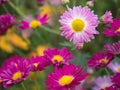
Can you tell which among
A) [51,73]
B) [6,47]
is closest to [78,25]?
[51,73]

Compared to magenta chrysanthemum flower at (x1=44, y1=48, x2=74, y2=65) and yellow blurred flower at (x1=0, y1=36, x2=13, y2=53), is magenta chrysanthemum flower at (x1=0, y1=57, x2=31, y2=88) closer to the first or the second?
magenta chrysanthemum flower at (x1=44, y1=48, x2=74, y2=65)

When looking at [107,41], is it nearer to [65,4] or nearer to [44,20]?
[44,20]

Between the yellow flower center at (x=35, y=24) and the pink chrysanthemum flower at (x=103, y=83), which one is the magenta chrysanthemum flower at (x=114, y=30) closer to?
the pink chrysanthemum flower at (x=103, y=83)

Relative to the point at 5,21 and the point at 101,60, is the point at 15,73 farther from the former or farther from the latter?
the point at 5,21

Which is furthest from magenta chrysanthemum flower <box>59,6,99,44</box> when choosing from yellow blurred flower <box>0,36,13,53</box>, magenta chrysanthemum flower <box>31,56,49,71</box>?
yellow blurred flower <box>0,36,13,53</box>

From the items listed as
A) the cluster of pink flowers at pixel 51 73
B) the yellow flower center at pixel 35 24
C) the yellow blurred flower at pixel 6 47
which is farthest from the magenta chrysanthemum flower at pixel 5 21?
the yellow blurred flower at pixel 6 47

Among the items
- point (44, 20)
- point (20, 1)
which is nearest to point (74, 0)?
point (44, 20)
